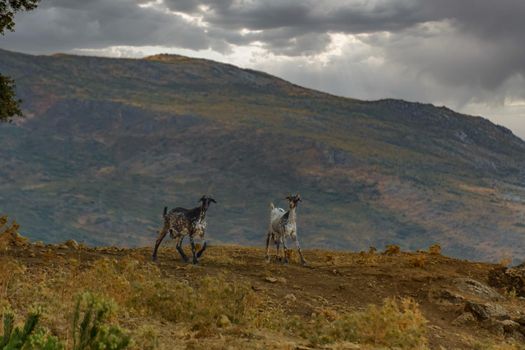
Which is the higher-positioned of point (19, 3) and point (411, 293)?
point (19, 3)

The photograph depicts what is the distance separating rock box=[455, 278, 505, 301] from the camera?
23062 mm

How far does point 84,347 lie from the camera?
9.91m

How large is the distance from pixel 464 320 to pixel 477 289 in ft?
12.2

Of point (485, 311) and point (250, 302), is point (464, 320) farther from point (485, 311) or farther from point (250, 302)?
point (250, 302)

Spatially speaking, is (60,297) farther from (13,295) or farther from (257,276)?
(257,276)

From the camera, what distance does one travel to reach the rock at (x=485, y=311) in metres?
19.9

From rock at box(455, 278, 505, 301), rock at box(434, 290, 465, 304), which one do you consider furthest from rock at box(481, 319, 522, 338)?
rock at box(455, 278, 505, 301)

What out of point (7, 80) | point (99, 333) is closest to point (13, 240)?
point (7, 80)

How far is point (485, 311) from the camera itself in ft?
65.6

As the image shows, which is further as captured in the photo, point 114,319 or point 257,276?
point 257,276

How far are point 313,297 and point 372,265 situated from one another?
20.2 feet

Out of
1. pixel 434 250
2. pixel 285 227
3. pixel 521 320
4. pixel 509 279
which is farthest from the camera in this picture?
pixel 434 250

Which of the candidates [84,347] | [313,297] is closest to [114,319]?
[84,347]

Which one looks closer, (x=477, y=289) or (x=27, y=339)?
(x=27, y=339)
